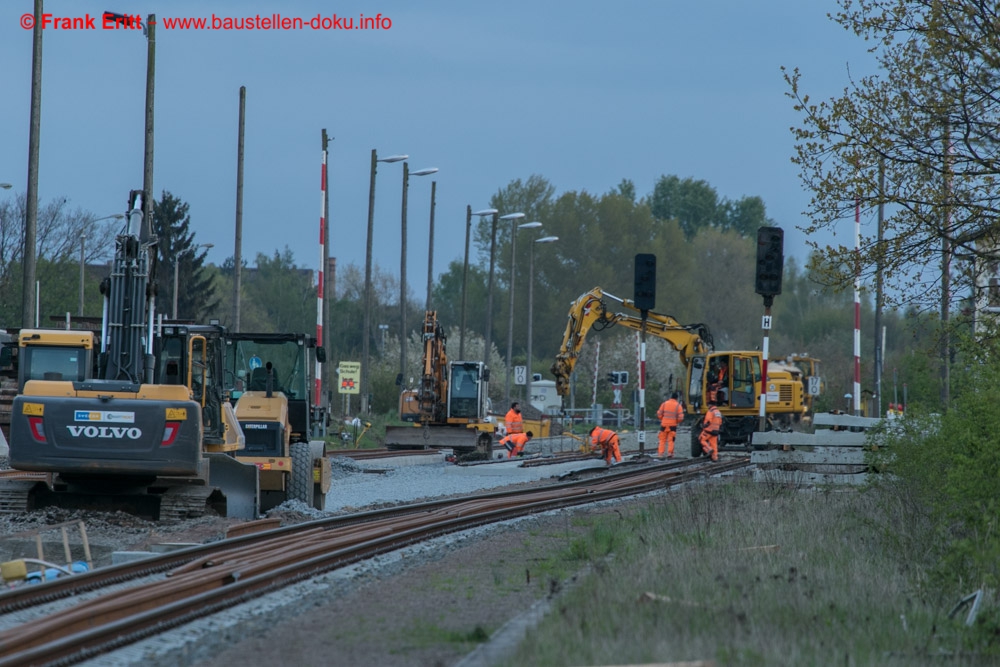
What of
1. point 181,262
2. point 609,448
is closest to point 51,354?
point 609,448

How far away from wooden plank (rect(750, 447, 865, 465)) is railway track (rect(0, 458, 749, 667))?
772 centimetres

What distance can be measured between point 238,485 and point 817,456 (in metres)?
12.0

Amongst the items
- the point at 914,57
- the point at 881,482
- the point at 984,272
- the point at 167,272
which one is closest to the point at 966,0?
the point at 914,57

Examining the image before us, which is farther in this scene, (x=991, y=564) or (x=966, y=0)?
(x=966, y=0)

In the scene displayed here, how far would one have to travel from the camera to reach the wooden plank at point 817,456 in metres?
26.0

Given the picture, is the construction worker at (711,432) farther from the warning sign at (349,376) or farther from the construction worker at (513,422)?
the warning sign at (349,376)

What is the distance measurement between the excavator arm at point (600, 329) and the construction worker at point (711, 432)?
13.8 feet

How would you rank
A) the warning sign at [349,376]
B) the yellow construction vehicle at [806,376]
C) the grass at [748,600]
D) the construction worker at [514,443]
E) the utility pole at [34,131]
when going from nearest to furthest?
1. the grass at [748,600]
2. the utility pole at [34,131]
3. the construction worker at [514,443]
4. the warning sign at [349,376]
5. the yellow construction vehicle at [806,376]

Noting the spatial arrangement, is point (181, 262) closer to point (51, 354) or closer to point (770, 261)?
point (51, 354)

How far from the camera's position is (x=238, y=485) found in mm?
18891

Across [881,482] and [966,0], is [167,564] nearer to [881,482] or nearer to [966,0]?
[881,482]

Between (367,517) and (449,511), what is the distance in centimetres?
137

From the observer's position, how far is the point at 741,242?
113 meters

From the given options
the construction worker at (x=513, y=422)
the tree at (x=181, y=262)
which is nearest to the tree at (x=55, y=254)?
the tree at (x=181, y=262)
